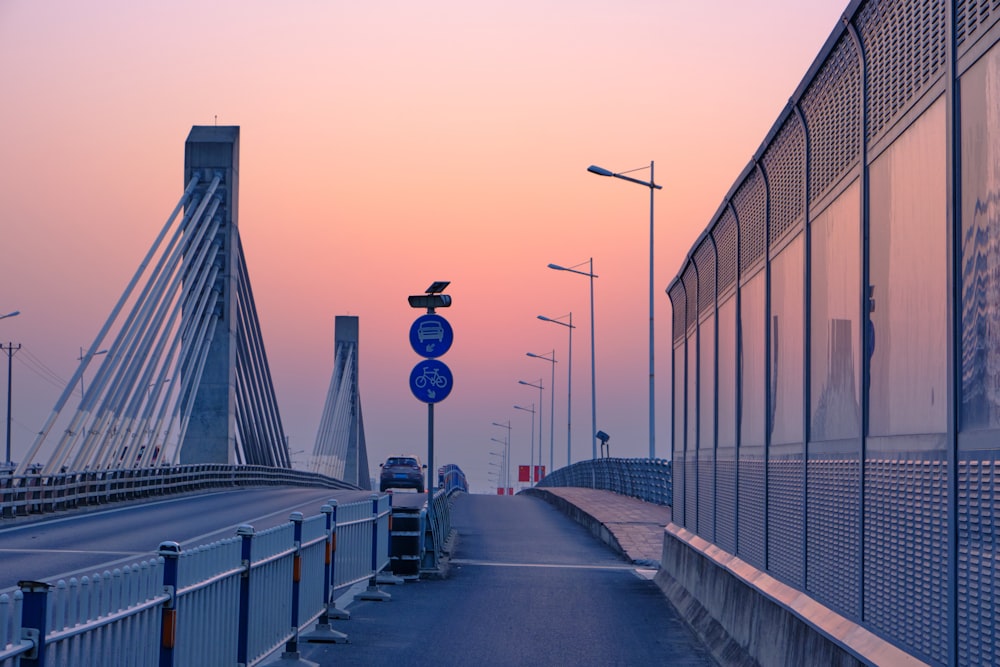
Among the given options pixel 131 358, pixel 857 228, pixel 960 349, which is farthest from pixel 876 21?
pixel 131 358

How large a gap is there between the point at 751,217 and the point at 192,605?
6217 mm

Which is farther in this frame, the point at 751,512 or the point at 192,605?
the point at 751,512

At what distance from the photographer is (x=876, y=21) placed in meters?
7.57

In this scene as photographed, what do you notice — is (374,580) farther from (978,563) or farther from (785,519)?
(978,563)

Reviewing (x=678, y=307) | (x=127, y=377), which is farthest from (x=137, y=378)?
(x=678, y=307)

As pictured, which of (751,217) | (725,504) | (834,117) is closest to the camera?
(834,117)

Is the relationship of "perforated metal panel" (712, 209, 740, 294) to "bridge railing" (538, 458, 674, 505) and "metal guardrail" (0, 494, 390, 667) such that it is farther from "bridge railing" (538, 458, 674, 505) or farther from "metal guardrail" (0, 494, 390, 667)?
"bridge railing" (538, 458, 674, 505)

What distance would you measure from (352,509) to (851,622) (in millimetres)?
8663

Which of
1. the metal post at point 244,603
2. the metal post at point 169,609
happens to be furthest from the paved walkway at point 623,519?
the metal post at point 169,609

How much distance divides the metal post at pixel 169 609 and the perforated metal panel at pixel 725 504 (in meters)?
6.61

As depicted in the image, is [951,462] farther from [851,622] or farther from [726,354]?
[726,354]

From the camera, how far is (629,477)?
4553 cm

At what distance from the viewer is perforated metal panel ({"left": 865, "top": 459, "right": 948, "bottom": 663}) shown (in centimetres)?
615

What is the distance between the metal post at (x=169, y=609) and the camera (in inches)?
300
